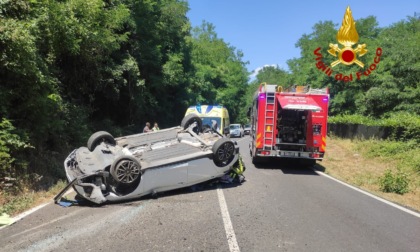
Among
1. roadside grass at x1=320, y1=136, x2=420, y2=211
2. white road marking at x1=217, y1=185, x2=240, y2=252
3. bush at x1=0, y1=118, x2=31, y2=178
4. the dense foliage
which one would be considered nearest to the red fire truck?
roadside grass at x1=320, y1=136, x2=420, y2=211

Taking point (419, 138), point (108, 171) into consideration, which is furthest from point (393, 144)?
point (108, 171)

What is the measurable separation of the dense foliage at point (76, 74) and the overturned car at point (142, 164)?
163cm

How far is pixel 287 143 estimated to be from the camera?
1313 centimetres

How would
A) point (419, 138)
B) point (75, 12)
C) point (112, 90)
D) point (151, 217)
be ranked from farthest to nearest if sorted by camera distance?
point (112, 90) → point (419, 138) → point (75, 12) → point (151, 217)

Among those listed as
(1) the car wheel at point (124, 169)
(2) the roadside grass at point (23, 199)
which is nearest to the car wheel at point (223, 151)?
(1) the car wheel at point (124, 169)

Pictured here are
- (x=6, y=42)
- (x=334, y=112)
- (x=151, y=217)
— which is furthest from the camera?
(x=334, y=112)

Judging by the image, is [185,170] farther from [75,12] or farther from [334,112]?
[334,112]

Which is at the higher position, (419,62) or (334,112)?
(419,62)

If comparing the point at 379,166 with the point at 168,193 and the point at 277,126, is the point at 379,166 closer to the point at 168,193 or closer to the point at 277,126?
the point at 277,126

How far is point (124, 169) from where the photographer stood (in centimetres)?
753

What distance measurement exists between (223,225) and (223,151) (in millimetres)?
2981

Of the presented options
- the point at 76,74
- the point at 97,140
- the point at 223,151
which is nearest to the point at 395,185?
the point at 223,151

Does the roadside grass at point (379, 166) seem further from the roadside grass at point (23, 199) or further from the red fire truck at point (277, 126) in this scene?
the roadside grass at point (23, 199)

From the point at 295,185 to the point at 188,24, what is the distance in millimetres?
25803
